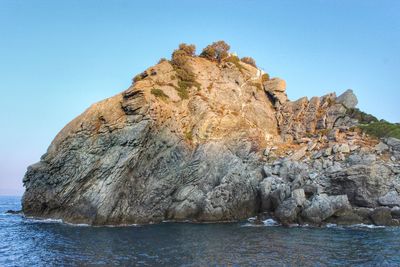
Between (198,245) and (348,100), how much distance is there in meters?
53.5

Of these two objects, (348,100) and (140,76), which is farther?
(348,100)

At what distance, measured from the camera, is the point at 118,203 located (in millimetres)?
51250

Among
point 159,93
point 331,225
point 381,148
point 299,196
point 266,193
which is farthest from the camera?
point 159,93

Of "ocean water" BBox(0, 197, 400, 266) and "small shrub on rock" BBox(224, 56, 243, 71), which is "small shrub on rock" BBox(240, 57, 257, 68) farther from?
"ocean water" BBox(0, 197, 400, 266)

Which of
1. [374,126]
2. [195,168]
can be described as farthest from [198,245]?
[374,126]

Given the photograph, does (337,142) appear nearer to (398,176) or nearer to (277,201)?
(398,176)

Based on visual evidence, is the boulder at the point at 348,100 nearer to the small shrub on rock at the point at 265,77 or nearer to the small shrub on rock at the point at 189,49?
the small shrub on rock at the point at 265,77

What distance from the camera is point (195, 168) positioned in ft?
188

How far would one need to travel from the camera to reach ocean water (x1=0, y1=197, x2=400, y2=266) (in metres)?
27.4

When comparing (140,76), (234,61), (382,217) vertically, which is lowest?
(382,217)

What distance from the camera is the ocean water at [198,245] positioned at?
2741cm

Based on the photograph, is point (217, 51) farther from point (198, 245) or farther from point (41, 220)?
point (198, 245)

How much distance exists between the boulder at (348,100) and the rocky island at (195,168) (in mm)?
5554

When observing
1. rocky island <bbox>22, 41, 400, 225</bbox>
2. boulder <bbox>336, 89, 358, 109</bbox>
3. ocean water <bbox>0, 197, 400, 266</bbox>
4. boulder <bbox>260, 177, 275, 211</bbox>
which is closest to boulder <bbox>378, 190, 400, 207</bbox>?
rocky island <bbox>22, 41, 400, 225</bbox>
